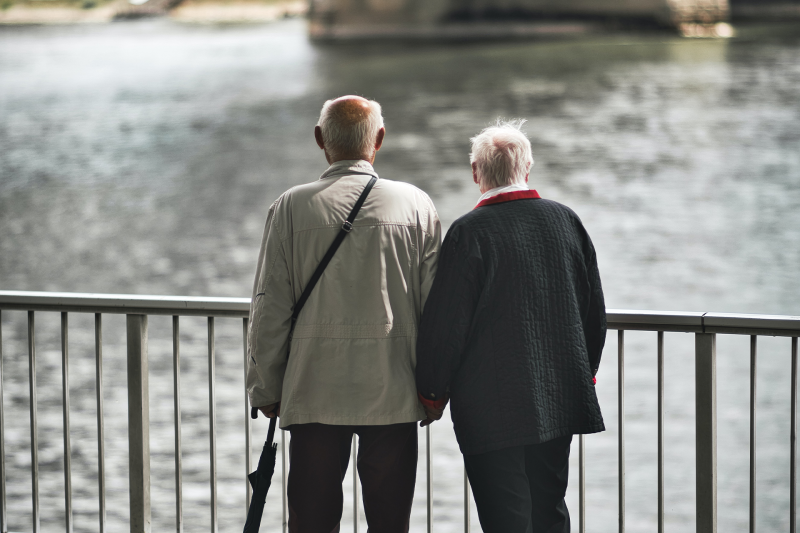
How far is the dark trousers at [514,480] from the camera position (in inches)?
102

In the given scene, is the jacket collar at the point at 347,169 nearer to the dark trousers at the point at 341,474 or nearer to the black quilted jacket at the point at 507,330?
the black quilted jacket at the point at 507,330


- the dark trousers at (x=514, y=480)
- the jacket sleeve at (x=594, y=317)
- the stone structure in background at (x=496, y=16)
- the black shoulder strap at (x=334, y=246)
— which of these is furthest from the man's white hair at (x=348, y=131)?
the stone structure in background at (x=496, y=16)

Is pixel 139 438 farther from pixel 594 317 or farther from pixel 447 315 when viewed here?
pixel 594 317

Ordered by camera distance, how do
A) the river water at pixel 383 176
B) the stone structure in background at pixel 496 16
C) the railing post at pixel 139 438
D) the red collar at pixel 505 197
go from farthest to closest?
the stone structure in background at pixel 496 16 → the river water at pixel 383 176 → the railing post at pixel 139 438 → the red collar at pixel 505 197

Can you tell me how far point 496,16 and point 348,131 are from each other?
25599mm

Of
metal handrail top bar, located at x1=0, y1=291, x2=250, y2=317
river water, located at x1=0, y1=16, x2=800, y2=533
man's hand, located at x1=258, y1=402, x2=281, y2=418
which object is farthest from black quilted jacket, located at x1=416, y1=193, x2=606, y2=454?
river water, located at x1=0, y1=16, x2=800, y2=533

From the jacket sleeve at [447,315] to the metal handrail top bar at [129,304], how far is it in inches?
32.6

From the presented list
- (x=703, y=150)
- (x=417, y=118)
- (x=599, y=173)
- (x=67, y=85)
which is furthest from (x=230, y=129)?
(x=703, y=150)

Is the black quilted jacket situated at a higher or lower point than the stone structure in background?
lower

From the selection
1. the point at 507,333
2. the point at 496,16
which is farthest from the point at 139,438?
the point at 496,16

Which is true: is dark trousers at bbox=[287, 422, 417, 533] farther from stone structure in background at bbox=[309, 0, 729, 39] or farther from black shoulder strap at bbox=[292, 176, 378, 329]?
stone structure in background at bbox=[309, 0, 729, 39]

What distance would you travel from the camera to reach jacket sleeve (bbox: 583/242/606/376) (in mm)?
2664

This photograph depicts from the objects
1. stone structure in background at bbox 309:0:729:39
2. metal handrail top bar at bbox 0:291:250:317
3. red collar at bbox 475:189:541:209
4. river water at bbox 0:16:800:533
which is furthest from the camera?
stone structure in background at bbox 309:0:729:39

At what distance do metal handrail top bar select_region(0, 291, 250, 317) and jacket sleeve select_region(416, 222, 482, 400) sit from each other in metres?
0.83
